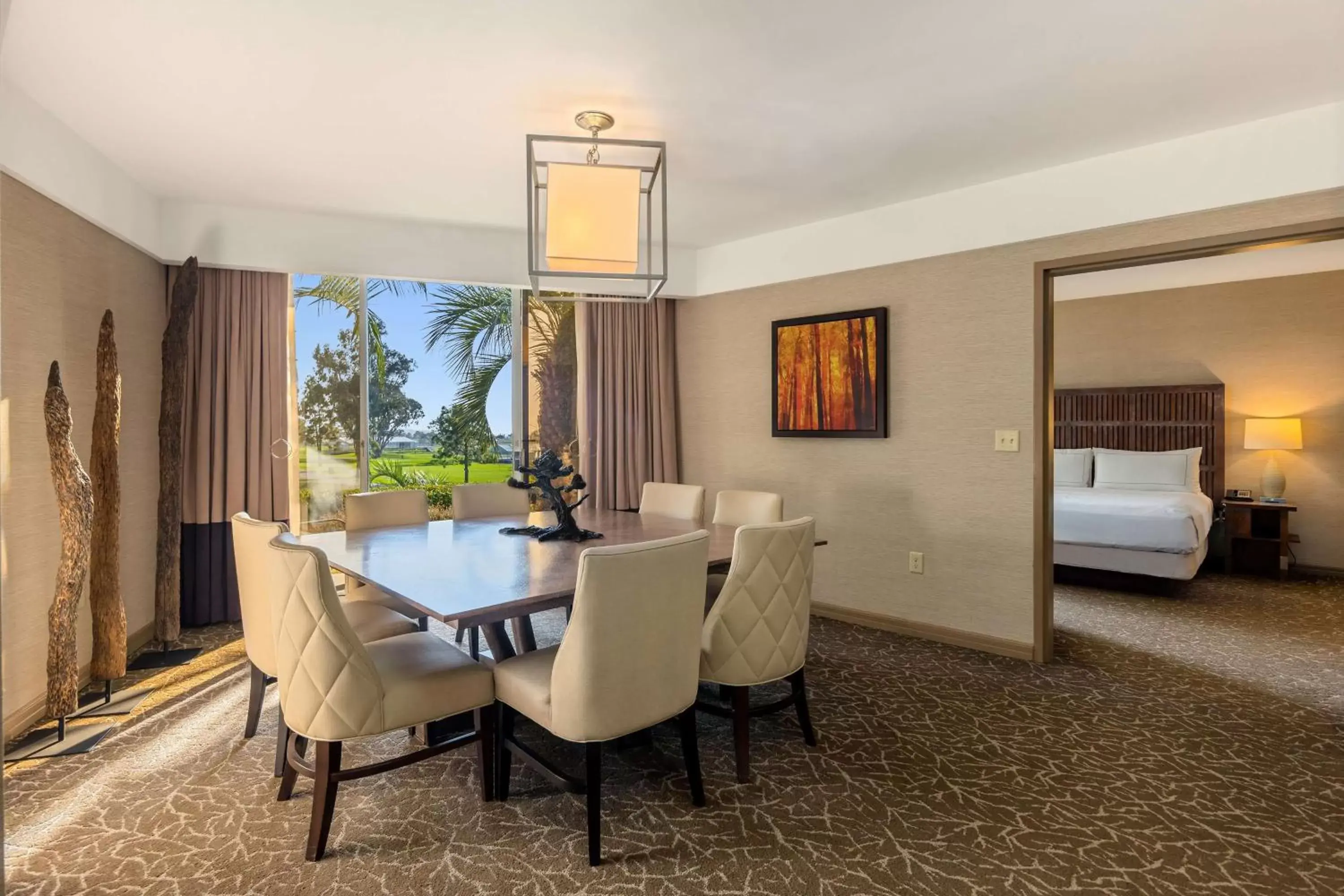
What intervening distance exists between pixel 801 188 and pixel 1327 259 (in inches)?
186

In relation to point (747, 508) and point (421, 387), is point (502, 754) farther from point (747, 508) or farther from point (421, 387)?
point (421, 387)

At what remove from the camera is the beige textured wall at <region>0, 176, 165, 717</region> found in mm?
2717

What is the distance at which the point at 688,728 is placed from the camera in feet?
→ 7.24

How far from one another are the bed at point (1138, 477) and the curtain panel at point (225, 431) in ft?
18.2

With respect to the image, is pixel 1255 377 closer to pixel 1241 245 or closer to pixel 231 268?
pixel 1241 245

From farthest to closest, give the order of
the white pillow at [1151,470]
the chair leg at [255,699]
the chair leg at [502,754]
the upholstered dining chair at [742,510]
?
1. the white pillow at [1151,470]
2. the upholstered dining chair at [742,510]
3. the chair leg at [255,699]
4. the chair leg at [502,754]

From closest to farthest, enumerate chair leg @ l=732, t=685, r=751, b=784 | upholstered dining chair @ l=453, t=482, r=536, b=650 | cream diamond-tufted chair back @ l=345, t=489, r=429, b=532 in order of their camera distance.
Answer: chair leg @ l=732, t=685, r=751, b=784 → cream diamond-tufted chair back @ l=345, t=489, r=429, b=532 → upholstered dining chair @ l=453, t=482, r=536, b=650

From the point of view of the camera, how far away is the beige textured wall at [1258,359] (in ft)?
18.9

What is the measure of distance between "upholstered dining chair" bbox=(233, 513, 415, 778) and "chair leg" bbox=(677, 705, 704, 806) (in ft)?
3.87

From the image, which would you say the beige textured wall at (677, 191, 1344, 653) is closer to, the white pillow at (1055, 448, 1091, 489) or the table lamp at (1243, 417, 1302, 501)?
the white pillow at (1055, 448, 1091, 489)

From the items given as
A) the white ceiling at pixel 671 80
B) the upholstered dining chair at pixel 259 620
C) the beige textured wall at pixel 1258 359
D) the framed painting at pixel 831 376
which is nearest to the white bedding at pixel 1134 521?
the beige textured wall at pixel 1258 359

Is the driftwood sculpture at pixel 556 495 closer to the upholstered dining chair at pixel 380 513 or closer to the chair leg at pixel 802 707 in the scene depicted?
the upholstered dining chair at pixel 380 513

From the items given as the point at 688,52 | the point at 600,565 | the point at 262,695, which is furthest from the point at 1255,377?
the point at 262,695

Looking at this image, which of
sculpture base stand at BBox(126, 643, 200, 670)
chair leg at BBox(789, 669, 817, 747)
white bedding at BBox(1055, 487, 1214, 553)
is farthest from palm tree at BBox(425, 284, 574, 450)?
white bedding at BBox(1055, 487, 1214, 553)
